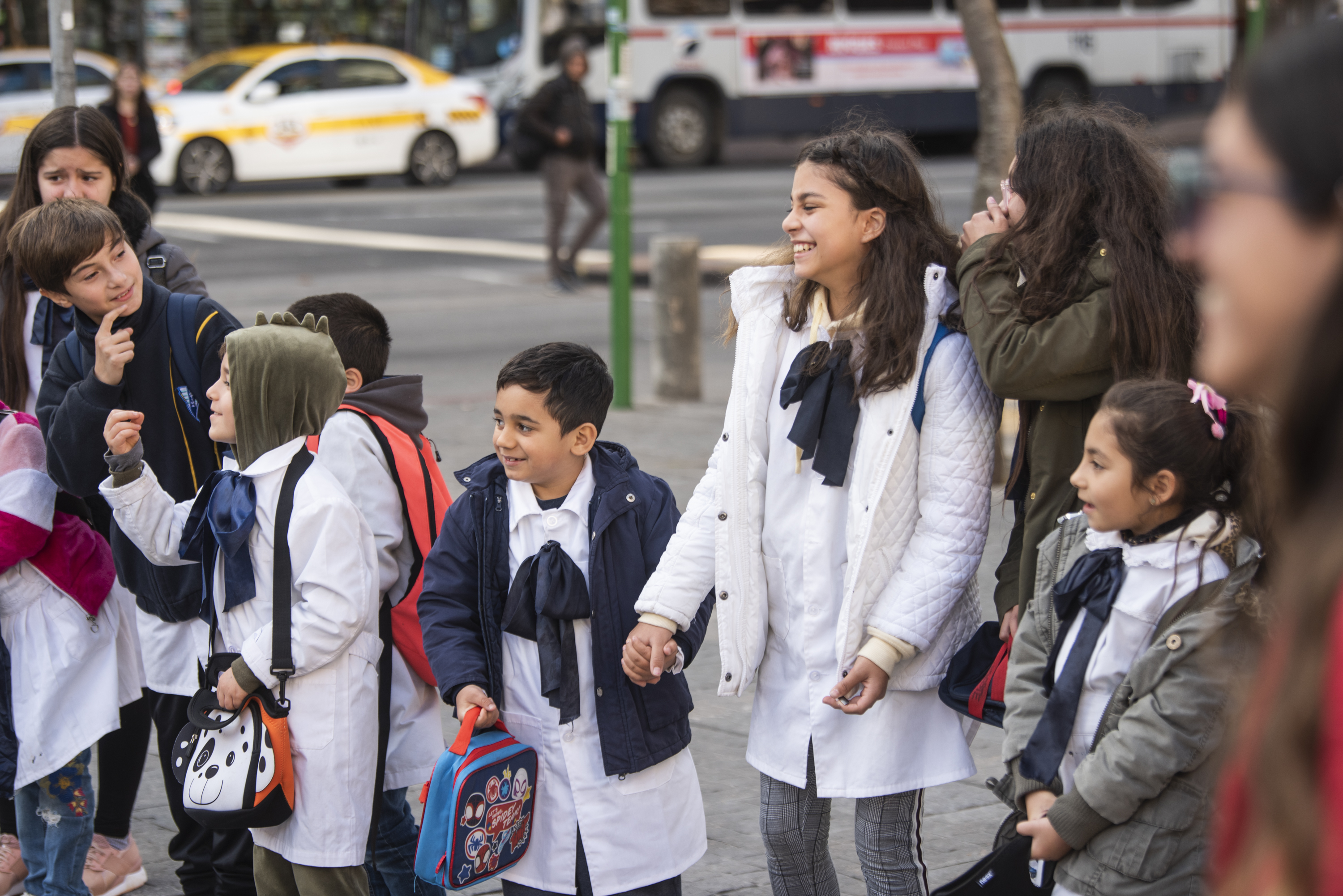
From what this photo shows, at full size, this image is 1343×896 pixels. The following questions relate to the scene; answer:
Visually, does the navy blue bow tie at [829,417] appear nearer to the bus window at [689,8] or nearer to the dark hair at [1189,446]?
the dark hair at [1189,446]

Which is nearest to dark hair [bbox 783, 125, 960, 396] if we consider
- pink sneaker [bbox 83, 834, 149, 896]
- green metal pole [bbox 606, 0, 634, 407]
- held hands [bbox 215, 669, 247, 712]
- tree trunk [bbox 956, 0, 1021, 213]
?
held hands [bbox 215, 669, 247, 712]

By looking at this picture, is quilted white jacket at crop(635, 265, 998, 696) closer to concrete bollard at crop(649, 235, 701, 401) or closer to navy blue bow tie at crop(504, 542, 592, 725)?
navy blue bow tie at crop(504, 542, 592, 725)

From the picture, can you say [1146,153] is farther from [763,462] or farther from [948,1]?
[948,1]

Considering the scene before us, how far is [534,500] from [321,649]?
529mm

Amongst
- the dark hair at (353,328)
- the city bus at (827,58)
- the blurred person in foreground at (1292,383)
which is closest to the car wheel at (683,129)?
the city bus at (827,58)

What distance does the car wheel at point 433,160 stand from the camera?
73.7ft

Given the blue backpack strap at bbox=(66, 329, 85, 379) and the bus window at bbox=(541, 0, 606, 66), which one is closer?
the blue backpack strap at bbox=(66, 329, 85, 379)

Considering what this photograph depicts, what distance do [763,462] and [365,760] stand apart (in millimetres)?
1043

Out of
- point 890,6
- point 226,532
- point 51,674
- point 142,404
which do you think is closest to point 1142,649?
point 226,532

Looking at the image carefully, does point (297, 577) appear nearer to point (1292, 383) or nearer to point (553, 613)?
point (553, 613)

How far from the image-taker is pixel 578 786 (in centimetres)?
306

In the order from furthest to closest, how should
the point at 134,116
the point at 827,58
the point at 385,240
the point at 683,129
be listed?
the point at 683,129 → the point at 827,58 → the point at 385,240 → the point at 134,116

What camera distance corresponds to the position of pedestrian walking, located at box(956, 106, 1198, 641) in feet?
9.47

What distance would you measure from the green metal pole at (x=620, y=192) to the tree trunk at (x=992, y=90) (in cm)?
231
